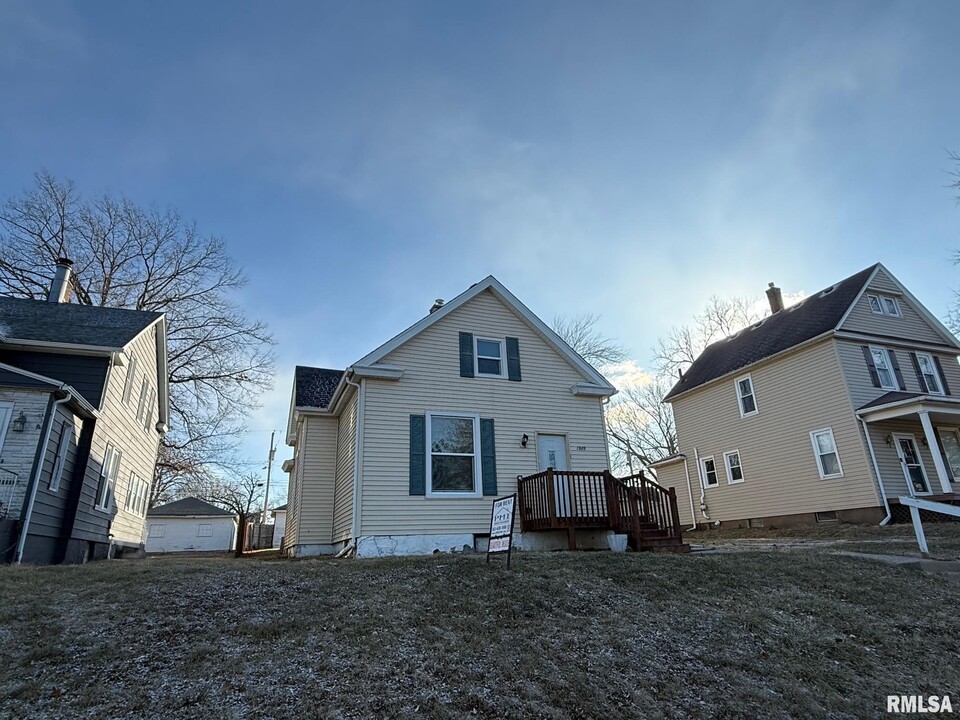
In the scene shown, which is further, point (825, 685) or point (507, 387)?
point (507, 387)

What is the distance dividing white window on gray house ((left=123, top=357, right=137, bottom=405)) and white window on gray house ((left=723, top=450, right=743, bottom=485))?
A: 19.2m

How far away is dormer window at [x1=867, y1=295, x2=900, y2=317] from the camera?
60.1 ft

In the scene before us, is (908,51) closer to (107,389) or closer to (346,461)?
(346,461)

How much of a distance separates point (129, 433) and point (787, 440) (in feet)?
64.3

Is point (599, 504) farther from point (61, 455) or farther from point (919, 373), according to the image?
point (919, 373)

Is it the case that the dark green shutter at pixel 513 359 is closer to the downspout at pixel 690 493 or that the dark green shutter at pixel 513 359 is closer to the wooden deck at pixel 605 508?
the wooden deck at pixel 605 508

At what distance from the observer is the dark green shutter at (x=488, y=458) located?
11.8 meters

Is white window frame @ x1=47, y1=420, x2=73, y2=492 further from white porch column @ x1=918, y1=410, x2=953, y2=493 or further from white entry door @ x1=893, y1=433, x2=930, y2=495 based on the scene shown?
white entry door @ x1=893, y1=433, x2=930, y2=495

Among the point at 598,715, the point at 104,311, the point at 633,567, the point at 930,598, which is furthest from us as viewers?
the point at 104,311

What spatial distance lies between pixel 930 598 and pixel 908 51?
11.0m

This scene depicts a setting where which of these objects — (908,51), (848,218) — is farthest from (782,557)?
(908,51)

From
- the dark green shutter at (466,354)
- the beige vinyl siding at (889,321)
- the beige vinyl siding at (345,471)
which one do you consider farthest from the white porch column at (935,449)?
the beige vinyl siding at (345,471)

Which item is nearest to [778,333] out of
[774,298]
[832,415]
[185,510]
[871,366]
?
[871,366]

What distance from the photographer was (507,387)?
1291 centimetres
